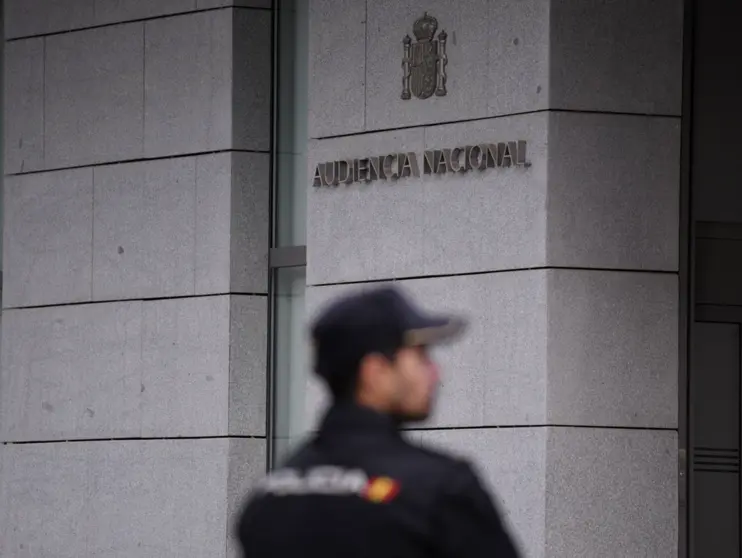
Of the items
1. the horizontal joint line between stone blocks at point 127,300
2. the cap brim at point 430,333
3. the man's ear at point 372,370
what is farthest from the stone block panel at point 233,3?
the man's ear at point 372,370

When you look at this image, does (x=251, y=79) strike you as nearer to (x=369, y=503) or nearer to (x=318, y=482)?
(x=318, y=482)

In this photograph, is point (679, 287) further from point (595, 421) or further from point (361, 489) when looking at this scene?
point (361, 489)

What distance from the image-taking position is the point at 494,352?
33.9 ft

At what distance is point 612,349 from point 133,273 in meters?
3.67

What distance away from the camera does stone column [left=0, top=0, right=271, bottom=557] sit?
11.9 metres

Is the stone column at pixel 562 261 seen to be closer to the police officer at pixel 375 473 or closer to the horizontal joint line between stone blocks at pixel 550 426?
the horizontal joint line between stone blocks at pixel 550 426

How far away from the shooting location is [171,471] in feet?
39.3

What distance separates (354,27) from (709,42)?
219 cm

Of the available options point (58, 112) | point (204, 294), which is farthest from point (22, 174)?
point (204, 294)

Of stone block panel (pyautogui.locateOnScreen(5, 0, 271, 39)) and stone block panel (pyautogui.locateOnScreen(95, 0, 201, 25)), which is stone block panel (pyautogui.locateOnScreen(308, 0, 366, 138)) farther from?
stone block panel (pyautogui.locateOnScreen(95, 0, 201, 25))

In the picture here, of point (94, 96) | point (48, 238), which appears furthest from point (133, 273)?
point (94, 96)

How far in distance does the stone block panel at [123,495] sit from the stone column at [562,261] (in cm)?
177

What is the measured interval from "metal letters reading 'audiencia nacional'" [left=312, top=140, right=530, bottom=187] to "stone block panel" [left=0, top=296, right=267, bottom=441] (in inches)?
47.9

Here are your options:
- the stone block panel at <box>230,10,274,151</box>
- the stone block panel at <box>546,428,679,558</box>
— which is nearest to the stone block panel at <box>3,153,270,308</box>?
the stone block panel at <box>230,10,274,151</box>
